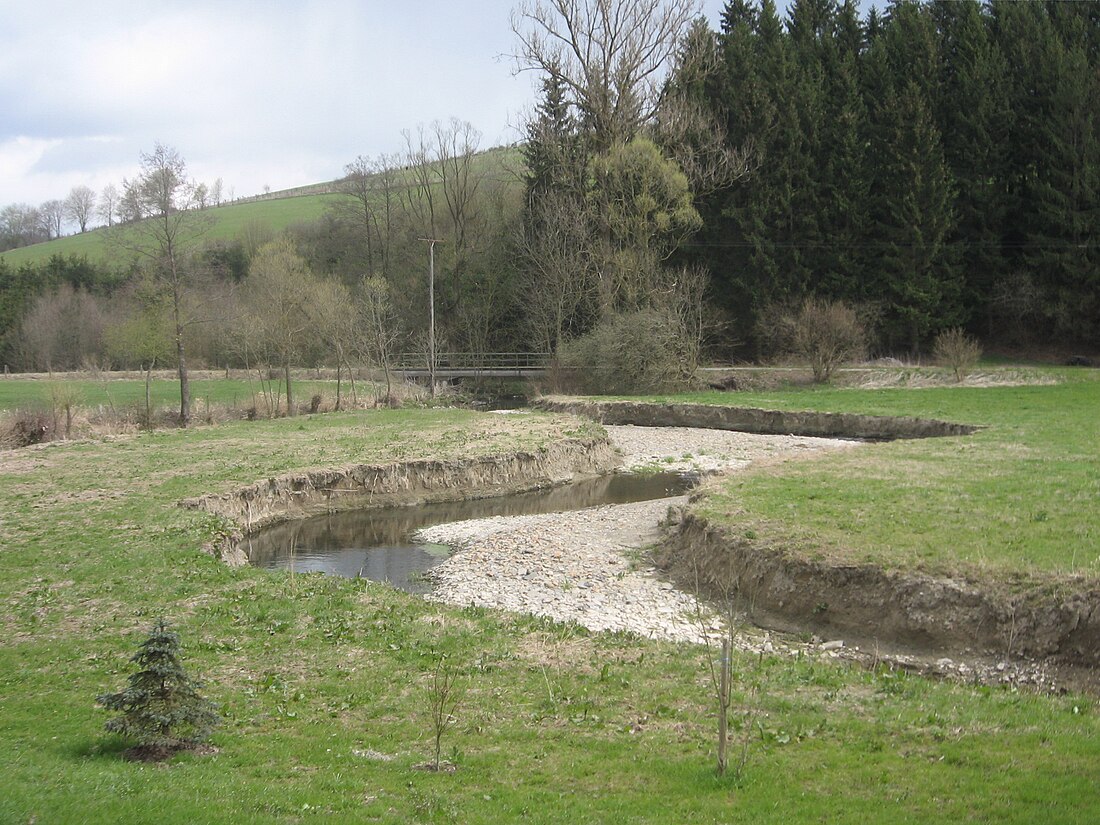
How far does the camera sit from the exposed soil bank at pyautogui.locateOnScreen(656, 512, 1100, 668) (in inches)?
407

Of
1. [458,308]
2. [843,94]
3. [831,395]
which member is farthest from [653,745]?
[458,308]

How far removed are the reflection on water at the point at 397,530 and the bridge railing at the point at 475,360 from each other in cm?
3166

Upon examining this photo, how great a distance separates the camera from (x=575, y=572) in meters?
15.5

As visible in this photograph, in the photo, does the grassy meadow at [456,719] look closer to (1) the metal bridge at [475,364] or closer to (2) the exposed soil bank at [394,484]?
(2) the exposed soil bank at [394,484]

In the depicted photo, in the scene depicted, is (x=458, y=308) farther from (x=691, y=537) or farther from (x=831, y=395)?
(x=691, y=537)

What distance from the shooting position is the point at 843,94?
53.2 meters

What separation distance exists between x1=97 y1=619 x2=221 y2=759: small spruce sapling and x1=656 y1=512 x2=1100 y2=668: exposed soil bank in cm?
479

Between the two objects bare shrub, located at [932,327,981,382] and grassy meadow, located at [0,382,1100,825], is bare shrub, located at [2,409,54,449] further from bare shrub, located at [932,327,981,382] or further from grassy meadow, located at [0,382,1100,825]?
bare shrub, located at [932,327,981,382]

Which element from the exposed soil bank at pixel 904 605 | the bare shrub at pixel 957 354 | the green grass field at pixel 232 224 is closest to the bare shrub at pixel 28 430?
the exposed soil bank at pixel 904 605

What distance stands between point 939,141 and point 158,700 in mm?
52885

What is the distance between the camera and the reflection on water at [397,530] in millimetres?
17000

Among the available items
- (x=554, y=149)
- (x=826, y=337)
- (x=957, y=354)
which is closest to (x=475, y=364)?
(x=554, y=149)

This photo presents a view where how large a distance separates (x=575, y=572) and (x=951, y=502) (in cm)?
643

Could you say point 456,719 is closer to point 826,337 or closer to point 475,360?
point 826,337
